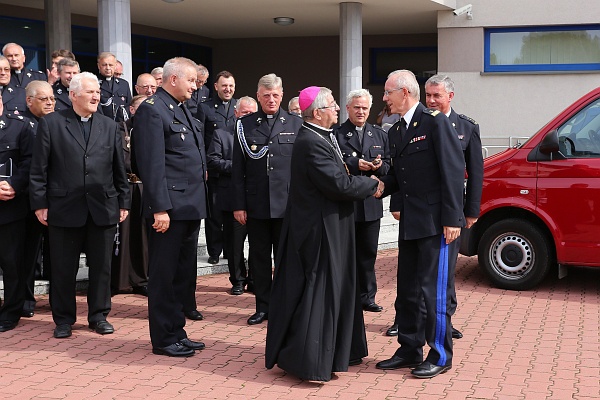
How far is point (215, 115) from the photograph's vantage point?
31.3ft

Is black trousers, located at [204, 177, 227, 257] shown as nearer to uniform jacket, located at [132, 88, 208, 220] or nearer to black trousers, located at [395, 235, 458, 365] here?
uniform jacket, located at [132, 88, 208, 220]

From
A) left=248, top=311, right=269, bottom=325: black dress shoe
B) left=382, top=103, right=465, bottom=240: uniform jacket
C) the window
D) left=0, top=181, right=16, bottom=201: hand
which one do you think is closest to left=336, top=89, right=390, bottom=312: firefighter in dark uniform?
left=248, top=311, right=269, bottom=325: black dress shoe

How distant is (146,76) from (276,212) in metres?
2.64

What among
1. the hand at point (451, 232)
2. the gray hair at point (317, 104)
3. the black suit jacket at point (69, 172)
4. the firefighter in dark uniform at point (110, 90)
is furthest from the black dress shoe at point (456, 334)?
the firefighter in dark uniform at point (110, 90)

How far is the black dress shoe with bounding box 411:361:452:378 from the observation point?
579cm

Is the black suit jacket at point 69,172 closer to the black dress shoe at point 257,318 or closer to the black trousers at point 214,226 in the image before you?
the black dress shoe at point 257,318

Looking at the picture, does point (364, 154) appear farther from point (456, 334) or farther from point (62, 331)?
point (62, 331)

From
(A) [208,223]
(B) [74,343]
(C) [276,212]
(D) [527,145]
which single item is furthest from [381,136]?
(B) [74,343]

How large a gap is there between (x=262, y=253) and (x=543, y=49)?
12448 mm

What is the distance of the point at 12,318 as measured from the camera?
7.24m

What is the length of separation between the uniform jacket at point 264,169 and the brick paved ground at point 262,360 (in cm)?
106

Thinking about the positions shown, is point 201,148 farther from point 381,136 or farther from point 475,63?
point 475,63

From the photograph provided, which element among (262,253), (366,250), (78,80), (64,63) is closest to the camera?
(78,80)

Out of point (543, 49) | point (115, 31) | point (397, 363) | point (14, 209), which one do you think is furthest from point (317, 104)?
point (543, 49)
